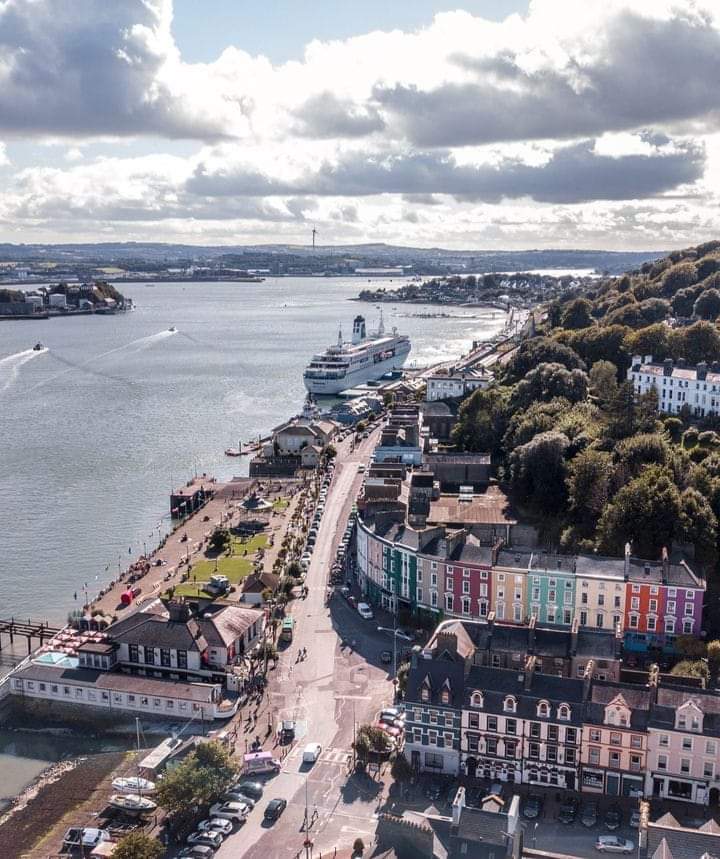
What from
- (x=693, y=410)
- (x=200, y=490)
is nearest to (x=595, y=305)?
(x=693, y=410)

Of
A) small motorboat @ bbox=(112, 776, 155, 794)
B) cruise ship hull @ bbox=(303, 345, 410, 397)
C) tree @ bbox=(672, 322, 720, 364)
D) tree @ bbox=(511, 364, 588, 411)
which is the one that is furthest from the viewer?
cruise ship hull @ bbox=(303, 345, 410, 397)

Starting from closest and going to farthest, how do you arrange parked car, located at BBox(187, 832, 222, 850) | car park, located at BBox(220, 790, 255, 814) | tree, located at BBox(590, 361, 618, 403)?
parked car, located at BBox(187, 832, 222, 850), car park, located at BBox(220, 790, 255, 814), tree, located at BBox(590, 361, 618, 403)

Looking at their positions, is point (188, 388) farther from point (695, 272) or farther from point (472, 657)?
point (472, 657)

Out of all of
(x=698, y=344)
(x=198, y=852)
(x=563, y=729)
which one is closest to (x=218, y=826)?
(x=198, y=852)

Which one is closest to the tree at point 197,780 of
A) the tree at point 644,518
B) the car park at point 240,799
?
the car park at point 240,799

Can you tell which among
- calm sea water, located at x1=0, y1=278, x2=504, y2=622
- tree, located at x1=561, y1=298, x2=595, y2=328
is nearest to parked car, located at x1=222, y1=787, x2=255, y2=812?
calm sea water, located at x1=0, y1=278, x2=504, y2=622

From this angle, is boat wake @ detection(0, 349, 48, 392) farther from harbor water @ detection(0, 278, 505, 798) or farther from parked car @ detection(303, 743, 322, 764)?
parked car @ detection(303, 743, 322, 764)
